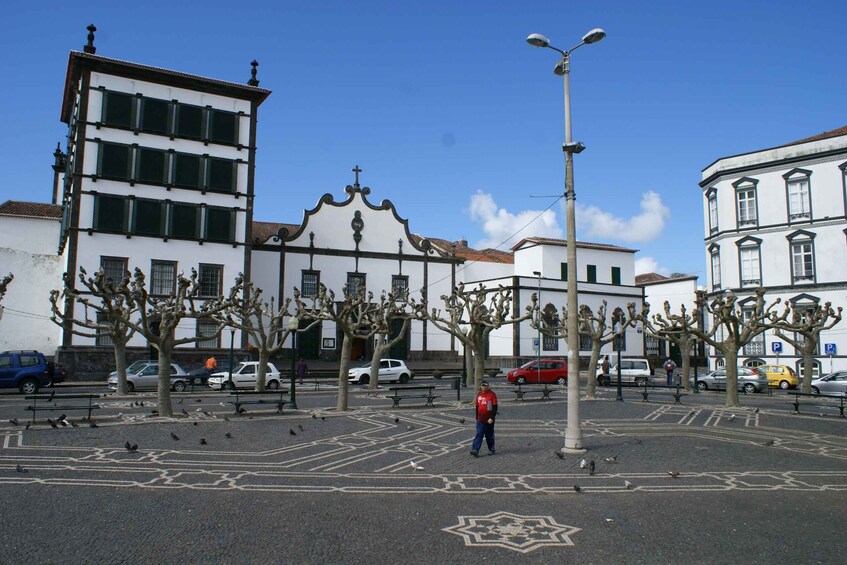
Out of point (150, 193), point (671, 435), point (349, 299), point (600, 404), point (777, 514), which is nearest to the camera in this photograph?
point (777, 514)

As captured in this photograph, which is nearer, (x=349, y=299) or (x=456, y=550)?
(x=456, y=550)

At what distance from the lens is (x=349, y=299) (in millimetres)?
26312

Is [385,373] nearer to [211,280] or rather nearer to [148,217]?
[211,280]

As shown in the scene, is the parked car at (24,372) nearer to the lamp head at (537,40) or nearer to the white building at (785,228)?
the lamp head at (537,40)

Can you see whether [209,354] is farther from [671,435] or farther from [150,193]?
[671,435]

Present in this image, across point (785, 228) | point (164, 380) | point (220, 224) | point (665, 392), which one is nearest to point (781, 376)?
point (665, 392)

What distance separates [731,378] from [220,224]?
30.8 metres

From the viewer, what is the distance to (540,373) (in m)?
38.0

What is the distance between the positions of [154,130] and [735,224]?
1542 inches

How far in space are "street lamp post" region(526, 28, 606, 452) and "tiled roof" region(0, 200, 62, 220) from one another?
41.2 meters

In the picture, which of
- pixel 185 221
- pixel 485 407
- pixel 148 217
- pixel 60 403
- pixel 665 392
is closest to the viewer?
pixel 485 407

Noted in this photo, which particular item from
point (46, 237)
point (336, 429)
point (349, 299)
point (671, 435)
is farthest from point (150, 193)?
point (671, 435)

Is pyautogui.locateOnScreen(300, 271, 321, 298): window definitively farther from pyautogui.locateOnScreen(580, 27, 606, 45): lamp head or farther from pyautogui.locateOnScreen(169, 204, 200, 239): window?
pyautogui.locateOnScreen(580, 27, 606, 45): lamp head

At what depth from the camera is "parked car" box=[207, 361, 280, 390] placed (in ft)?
100
